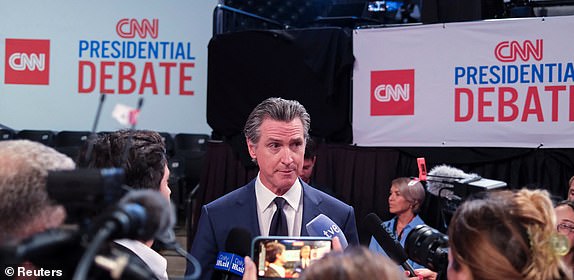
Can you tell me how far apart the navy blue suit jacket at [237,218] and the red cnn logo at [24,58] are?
320 inches

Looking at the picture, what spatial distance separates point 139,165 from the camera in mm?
2561

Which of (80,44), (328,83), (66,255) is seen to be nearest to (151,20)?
(80,44)

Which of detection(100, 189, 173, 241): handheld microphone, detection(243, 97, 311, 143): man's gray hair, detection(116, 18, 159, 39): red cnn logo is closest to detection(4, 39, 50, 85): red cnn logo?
detection(116, 18, 159, 39): red cnn logo

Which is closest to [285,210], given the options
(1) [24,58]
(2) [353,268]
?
(2) [353,268]

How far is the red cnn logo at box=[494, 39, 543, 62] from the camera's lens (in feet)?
19.6

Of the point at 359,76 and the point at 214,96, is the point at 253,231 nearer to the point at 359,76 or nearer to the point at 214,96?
the point at 359,76

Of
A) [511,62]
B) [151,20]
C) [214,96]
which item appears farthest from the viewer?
[151,20]

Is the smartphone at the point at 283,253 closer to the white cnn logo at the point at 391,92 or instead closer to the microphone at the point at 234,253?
the microphone at the point at 234,253

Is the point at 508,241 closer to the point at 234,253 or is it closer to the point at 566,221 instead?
the point at 234,253

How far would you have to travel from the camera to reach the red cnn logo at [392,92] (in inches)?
250

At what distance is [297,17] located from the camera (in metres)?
10.6

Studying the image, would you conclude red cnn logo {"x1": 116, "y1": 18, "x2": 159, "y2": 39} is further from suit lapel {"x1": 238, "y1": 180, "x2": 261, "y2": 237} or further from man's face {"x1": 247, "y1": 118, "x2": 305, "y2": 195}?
suit lapel {"x1": 238, "y1": 180, "x2": 261, "y2": 237}

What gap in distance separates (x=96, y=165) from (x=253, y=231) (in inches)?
25.4

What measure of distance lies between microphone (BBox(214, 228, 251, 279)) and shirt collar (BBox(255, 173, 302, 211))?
11.0 inches
